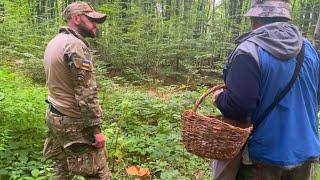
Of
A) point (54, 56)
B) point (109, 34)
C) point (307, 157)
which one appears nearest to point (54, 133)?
point (54, 56)

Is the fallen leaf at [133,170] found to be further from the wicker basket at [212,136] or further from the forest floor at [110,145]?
the wicker basket at [212,136]

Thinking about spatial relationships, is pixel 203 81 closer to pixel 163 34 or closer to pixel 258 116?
pixel 163 34

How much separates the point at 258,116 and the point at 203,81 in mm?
11401

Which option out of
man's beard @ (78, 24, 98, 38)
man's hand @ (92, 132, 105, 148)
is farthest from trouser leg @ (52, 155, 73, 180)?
man's beard @ (78, 24, 98, 38)

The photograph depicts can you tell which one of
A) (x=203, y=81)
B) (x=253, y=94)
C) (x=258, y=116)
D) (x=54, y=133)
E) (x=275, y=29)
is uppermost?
(x=275, y=29)

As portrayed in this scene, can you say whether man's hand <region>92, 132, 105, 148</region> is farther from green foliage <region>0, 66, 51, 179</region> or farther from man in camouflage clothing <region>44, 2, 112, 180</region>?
green foliage <region>0, 66, 51, 179</region>

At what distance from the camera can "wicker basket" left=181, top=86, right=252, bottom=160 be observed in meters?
2.64

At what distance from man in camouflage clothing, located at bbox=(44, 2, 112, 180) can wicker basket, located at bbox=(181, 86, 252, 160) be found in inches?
57.2

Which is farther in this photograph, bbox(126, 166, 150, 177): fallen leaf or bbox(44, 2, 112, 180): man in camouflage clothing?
bbox(126, 166, 150, 177): fallen leaf

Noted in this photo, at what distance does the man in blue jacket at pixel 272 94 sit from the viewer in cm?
258

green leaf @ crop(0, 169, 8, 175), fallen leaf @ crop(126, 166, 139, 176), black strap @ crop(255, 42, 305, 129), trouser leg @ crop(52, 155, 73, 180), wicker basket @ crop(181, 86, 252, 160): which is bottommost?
fallen leaf @ crop(126, 166, 139, 176)

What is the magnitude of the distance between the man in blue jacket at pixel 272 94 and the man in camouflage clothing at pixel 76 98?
1605mm

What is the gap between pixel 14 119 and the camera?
555 centimetres

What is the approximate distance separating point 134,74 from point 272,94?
35.4 feet
